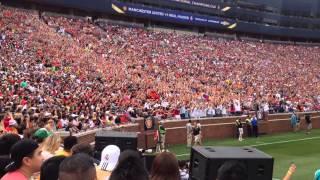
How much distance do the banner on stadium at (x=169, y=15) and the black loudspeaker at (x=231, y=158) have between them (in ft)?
161

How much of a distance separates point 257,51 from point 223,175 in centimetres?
6049

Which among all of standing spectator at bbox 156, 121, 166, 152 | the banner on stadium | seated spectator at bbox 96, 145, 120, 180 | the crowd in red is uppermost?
the banner on stadium

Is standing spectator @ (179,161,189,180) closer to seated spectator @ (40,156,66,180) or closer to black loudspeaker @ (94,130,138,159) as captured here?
black loudspeaker @ (94,130,138,159)

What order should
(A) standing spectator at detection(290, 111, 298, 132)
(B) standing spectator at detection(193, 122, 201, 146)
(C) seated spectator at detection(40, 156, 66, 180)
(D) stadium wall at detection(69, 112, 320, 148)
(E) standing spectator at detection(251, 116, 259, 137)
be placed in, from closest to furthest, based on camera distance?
(C) seated spectator at detection(40, 156, 66, 180) < (D) stadium wall at detection(69, 112, 320, 148) < (B) standing spectator at detection(193, 122, 201, 146) < (E) standing spectator at detection(251, 116, 259, 137) < (A) standing spectator at detection(290, 111, 298, 132)

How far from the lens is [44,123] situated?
1294 centimetres

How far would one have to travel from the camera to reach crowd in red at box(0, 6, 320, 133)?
22.1m

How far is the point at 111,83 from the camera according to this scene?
30109mm

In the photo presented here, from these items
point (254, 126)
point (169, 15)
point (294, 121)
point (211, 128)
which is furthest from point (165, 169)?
point (169, 15)

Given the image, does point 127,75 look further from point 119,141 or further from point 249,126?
point 119,141

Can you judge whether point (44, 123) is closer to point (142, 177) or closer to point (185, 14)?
point (142, 177)

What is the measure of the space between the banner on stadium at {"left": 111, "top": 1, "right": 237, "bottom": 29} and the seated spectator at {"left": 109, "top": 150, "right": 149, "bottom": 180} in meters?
49.8

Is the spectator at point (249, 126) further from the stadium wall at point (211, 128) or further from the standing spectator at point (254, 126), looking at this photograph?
the stadium wall at point (211, 128)

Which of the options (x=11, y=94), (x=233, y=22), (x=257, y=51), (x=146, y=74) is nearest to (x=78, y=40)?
(x=146, y=74)

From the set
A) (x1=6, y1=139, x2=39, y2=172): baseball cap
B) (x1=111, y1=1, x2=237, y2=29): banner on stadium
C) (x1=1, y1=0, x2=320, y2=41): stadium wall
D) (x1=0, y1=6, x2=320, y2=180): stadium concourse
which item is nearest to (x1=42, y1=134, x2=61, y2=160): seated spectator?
(x1=0, y1=6, x2=320, y2=180): stadium concourse
